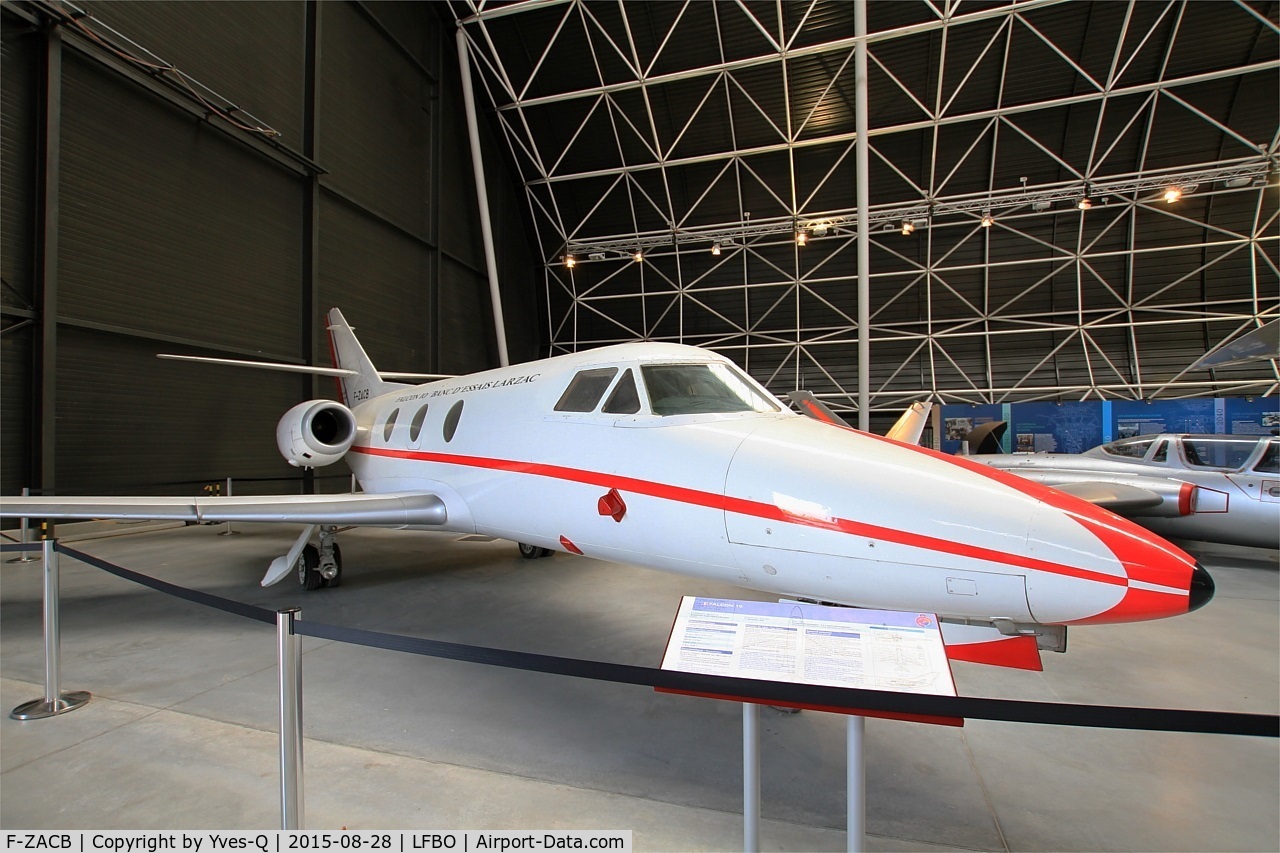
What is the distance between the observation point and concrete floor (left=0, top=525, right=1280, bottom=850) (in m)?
2.54

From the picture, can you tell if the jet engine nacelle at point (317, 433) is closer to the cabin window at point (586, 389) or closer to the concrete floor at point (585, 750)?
the concrete floor at point (585, 750)

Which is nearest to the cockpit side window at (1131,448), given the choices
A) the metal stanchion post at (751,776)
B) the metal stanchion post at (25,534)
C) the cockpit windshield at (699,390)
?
the cockpit windshield at (699,390)

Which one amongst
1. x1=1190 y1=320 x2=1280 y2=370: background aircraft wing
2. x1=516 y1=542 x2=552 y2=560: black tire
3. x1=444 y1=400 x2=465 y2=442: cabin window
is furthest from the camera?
x1=516 y1=542 x2=552 y2=560: black tire

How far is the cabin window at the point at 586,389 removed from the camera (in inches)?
171

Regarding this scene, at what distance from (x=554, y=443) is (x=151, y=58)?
441 inches

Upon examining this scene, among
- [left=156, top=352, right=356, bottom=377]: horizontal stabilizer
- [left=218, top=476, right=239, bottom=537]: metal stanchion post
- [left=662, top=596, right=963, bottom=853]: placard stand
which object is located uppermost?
[left=156, top=352, right=356, bottom=377]: horizontal stabilizer

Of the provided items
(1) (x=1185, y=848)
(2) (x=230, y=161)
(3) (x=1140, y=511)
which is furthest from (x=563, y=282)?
(1) (x=1185, y=848)

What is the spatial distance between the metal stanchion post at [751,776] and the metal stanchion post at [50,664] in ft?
13.8

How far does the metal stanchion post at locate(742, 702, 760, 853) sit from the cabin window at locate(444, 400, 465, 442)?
4.52m

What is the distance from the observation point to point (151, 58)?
31.5ft

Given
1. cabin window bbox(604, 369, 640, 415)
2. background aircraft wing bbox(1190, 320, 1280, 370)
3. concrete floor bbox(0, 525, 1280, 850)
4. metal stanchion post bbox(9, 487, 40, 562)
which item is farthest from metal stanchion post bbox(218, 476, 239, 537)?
background aircraft wing bbox(1190, 320, 1280, 370)

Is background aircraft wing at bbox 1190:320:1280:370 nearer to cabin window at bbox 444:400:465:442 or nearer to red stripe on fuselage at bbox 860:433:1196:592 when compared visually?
red stripe on fuselage at bbox 860:433:1196:592

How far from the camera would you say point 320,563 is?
665 cm

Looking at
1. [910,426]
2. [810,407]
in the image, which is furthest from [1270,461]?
[810,407]
